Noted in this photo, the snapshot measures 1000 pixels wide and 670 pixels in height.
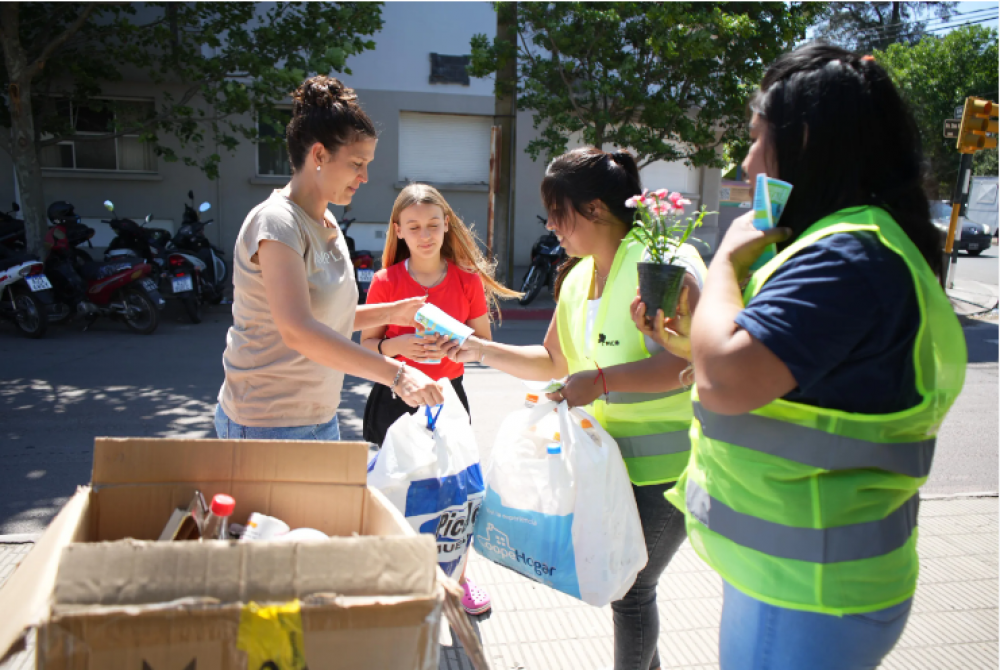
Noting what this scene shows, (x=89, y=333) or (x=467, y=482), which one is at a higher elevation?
(x=467, y=482)

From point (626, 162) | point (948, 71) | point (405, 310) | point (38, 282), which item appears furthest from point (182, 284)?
point (948, 71)

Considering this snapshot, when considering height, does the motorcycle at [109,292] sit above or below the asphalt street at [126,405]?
above

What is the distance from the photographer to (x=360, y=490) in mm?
1602

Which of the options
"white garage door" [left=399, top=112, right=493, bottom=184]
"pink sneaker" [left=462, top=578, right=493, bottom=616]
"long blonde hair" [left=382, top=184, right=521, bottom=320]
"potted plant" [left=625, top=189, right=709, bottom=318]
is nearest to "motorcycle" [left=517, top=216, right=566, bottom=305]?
"white garage door" [left=399, top=112, right=493, bottom=184]

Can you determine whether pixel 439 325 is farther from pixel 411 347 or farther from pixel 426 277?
pixel 426 277

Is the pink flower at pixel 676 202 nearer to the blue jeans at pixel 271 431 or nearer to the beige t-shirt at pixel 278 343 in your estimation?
the beige t-shirt at pixel 278 343

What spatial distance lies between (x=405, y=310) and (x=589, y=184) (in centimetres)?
107

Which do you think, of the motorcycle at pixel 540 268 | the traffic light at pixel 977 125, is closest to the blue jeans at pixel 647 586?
the motorcycle at pixel 540 268

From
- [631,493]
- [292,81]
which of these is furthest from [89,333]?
[631,493]

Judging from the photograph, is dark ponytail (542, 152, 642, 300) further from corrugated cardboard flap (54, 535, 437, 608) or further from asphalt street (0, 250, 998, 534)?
asphalt street (0, 250, 998, 534)

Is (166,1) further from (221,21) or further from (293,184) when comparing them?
(293,184)

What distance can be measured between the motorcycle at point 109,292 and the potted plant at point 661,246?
848 centimetres

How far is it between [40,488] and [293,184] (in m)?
3.36

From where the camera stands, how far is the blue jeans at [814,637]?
55.7 inches
